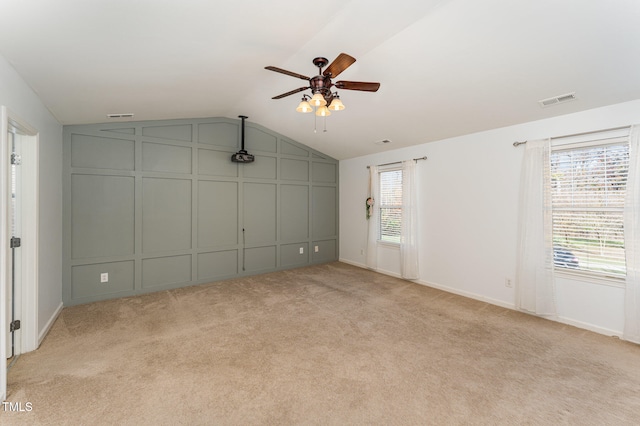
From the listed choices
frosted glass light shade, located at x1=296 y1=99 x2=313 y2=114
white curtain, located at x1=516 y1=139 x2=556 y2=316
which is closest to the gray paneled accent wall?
frosted glass light shade, located at x1=296 y1=99 x2=313 y2=114

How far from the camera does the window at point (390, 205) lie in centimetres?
534

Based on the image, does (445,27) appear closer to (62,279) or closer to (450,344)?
(450,344)

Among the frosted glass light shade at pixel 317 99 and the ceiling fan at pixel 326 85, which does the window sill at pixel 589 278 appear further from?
the frosted glass light shade at pixel 317 99

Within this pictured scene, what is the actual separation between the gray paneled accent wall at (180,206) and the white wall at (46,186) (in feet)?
0.77

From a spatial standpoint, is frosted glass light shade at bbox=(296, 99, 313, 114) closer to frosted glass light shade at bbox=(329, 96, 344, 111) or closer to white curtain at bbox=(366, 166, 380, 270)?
frosted glass light shade at bbox=(329, 96, 344, 111)

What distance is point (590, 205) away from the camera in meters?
3.16

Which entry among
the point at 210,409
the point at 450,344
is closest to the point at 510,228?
the point at 450,344

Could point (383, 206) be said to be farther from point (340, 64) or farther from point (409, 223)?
point (340, 64)

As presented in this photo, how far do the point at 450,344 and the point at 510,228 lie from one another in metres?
1.93

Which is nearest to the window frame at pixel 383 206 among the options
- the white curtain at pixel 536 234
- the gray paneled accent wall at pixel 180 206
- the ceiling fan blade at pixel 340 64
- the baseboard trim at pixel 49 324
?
the gray paneled accent wall at pixel 180 206

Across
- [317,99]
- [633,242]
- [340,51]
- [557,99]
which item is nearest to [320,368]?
[317,99]

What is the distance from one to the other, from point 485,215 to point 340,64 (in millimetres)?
3121

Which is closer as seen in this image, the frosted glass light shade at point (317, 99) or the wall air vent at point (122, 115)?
Answer: the frosted glass light shade at point (317, 99)

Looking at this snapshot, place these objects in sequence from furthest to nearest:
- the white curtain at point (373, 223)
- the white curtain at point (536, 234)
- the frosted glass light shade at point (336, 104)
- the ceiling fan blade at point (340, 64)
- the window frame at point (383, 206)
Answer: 1. the white curtain at point (373, 223)
2. the window frame at point (383, 206)
3. the white curtain at point (536, 234)
4. the frosted glass light shade at point (336, 104)
5. the ceiling fan blade at point (340, 64)
